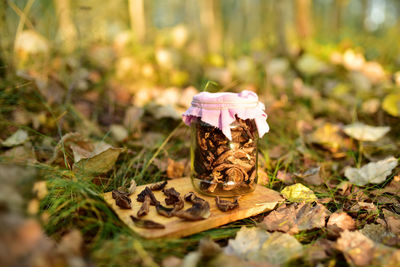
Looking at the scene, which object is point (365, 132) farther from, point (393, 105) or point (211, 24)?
point (211, 24)

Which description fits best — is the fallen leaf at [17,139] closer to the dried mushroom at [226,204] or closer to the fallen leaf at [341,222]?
the dried mushroom at [226,204]

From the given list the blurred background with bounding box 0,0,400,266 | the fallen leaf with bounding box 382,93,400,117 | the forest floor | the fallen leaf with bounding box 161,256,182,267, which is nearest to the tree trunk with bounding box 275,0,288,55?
the blurred background with bounding box 0,0,400,266

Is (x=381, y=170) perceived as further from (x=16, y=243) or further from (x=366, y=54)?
(x=366, y=54)

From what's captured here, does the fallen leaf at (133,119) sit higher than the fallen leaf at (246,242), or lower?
higher

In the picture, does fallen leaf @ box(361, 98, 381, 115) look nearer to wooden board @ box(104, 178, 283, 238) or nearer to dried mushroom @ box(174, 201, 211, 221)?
wooden board @ box(104, 178, 283, 238)


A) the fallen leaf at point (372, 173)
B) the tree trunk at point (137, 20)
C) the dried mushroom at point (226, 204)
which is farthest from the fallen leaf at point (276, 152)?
the tree trunk at point (137, 20)

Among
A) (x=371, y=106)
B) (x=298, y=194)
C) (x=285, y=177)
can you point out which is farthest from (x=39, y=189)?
(x=371, y=106)
